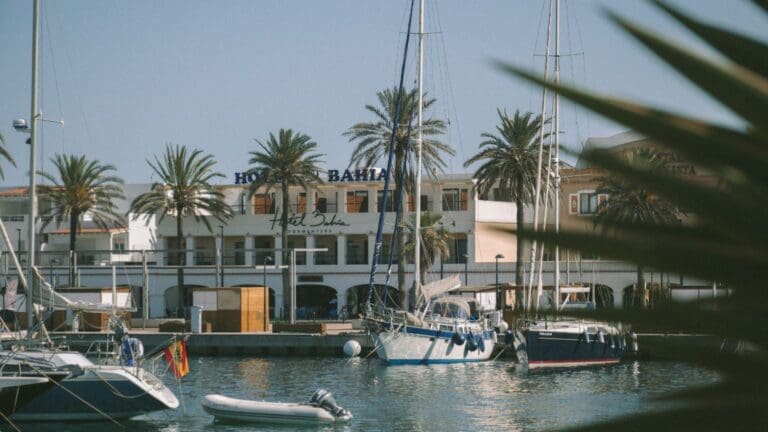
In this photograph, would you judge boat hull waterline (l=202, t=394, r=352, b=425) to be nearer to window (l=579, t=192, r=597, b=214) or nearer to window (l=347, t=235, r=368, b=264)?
window (l=579, t=192, r=597, b=214)

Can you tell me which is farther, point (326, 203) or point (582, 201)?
point (326, 203)

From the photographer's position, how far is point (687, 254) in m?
1.16

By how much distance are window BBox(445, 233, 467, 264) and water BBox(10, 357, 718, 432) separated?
24.5 m

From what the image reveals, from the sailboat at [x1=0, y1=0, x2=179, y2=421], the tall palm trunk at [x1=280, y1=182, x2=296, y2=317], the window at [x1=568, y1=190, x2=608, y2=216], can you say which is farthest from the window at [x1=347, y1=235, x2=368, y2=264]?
the sailboat at [x1=0, y1=0, x2=179, y2=421]

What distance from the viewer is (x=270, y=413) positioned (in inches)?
1137

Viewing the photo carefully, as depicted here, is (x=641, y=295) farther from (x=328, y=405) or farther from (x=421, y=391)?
(x=421, y=391)

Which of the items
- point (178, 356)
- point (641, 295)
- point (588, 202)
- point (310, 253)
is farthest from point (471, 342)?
point (641, 295)

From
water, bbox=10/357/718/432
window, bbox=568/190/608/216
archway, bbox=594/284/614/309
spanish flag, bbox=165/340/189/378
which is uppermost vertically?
window, bbox=568/190/608/216

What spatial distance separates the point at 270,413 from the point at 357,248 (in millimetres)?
48827

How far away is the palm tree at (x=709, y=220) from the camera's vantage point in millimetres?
1127

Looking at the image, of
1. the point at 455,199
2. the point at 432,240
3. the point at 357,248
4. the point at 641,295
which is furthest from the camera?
the point at 357,248

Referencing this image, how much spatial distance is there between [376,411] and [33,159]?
467 inches

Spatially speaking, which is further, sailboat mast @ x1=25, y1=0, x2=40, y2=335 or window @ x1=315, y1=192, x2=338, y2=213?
window @ x1=315, y1=192, x2=338, y2=213

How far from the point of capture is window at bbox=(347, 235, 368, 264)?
76875 mm
